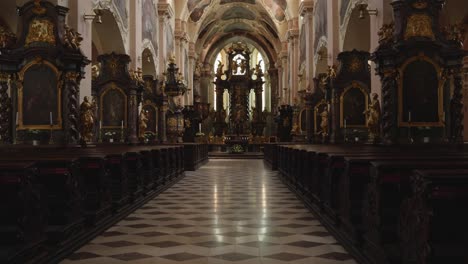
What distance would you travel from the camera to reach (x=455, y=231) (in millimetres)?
3465

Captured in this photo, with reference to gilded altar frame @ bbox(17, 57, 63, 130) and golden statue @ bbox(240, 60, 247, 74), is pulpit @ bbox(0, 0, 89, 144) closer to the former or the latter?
gilded altar frame @ bbox(17, 57, 63, 130)

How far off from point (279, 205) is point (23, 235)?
5.20 meters

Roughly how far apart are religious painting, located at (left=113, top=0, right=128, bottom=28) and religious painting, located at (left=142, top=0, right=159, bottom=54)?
7.31ft

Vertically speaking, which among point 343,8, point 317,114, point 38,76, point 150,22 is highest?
point 150,22

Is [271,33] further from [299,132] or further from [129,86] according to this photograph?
[129,86]

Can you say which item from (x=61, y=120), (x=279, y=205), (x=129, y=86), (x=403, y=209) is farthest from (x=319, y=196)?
(x=129, y=86)

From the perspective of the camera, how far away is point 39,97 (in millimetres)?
10586

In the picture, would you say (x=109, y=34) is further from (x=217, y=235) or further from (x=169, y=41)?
(x=217, y=235)

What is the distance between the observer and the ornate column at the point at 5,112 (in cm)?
1042

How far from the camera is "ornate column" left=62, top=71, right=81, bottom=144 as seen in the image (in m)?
10.7

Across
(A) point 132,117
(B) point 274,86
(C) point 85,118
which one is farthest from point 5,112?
(B) point 274,86

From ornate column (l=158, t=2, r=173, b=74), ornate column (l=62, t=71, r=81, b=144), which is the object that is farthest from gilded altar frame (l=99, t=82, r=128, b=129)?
ornate column (l=158, t=2, r=173, b=74)

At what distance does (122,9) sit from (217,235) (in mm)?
12227

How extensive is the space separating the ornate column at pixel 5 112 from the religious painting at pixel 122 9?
20.0 ft
